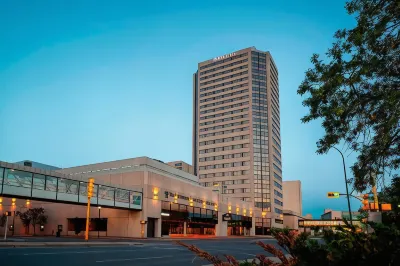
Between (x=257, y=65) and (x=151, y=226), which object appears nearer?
(x=151, y=226)

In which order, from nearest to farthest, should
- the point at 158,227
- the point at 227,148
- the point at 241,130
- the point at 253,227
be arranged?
the point at 158,227 → the point at 253,227 → the point at 241,130 → the point at 227,148

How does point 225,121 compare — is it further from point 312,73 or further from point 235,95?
point 312,73

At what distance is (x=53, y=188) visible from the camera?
4047 centimetres

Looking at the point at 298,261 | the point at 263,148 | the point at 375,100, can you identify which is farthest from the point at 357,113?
the point at 263,148

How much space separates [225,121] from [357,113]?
407 ft

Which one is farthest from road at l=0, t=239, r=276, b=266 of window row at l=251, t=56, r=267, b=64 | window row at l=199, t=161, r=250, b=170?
window row at l=251, t=56, r=267, b=64

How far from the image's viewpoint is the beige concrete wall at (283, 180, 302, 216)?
178m

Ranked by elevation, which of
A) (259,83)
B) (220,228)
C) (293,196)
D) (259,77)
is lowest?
(220,228)

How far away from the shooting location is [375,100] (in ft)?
27.9

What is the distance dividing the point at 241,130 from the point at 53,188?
93.9 m

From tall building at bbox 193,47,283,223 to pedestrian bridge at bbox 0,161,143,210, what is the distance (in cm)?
7661

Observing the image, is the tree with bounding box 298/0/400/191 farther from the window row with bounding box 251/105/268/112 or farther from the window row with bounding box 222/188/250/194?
the window row with bounding box 251/105/268/112

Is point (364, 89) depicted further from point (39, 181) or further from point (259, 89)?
point (259, 89)

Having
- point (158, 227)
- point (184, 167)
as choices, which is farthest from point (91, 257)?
point (184, 167)
